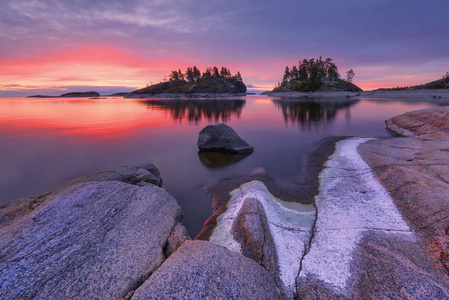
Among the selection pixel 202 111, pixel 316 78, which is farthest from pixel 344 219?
pixel 316 78

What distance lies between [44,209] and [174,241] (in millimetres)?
3592

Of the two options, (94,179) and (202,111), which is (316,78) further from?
(94,179)

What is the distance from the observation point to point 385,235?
18.4ft

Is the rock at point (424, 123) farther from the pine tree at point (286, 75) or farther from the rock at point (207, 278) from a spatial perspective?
the pine tree at point (286, 75)

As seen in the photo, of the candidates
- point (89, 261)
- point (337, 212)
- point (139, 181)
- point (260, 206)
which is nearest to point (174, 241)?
point (89, 261)

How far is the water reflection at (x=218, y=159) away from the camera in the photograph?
13973mm

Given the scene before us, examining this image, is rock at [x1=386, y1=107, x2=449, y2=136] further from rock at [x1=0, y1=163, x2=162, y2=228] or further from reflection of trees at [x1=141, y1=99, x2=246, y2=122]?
reflection of trees at [x1=141, y1=99, x2=246, y2=122]

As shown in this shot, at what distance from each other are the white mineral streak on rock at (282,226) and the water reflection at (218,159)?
15.4 feet

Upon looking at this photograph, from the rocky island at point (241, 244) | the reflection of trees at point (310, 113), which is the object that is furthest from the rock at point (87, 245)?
the reflection of trees at point (310, 113)

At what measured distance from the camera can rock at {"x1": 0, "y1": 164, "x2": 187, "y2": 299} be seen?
364 cm

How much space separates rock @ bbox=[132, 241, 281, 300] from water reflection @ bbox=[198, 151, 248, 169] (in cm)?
937

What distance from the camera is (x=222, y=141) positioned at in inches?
639

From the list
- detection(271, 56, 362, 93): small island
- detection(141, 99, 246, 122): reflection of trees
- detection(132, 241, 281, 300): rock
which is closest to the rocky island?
detection(132, 241, 281, 300): rock

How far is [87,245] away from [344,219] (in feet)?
24.8
